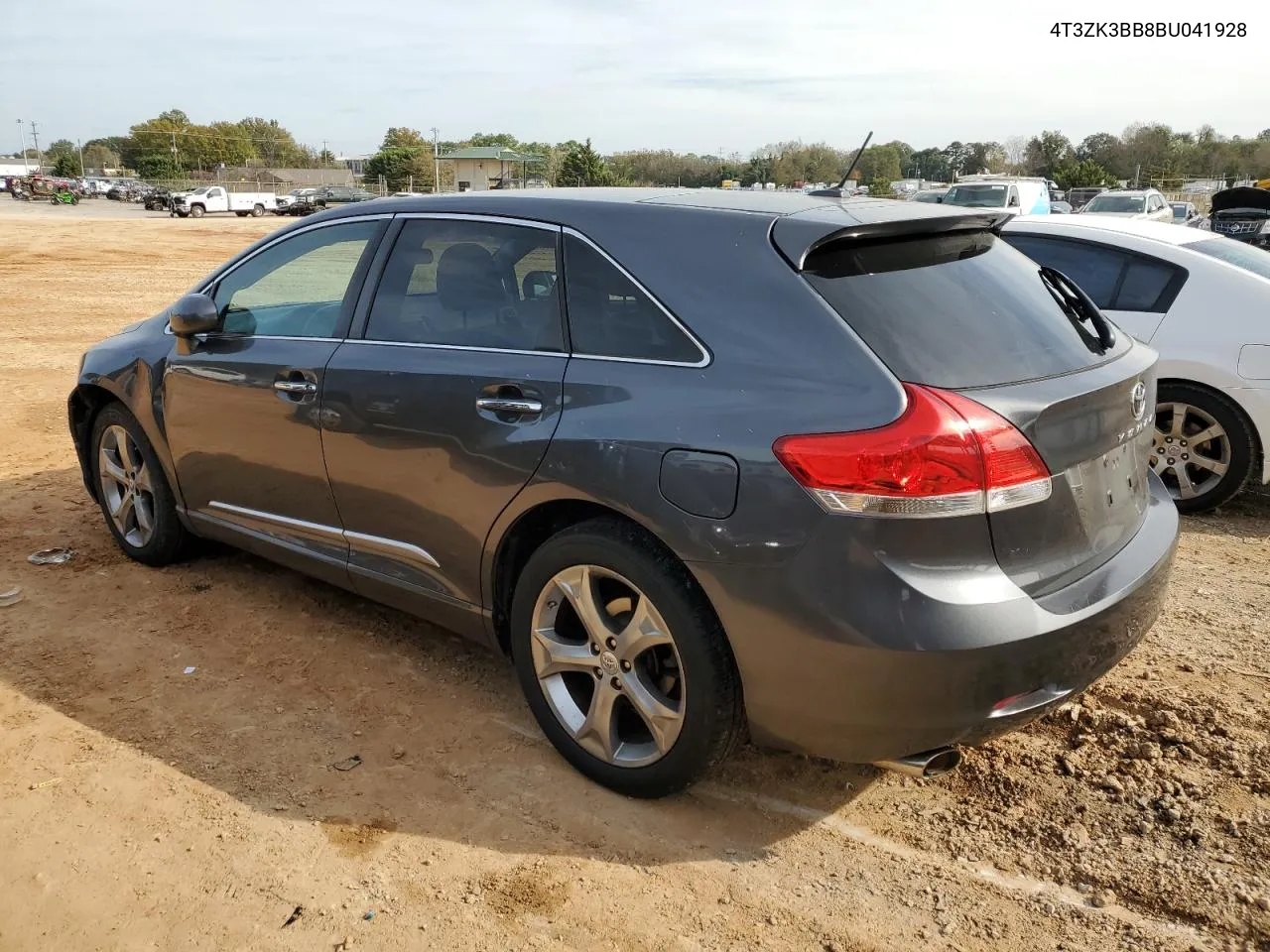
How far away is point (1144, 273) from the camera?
5867 millimetres

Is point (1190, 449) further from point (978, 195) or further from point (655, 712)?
point (978, 195)

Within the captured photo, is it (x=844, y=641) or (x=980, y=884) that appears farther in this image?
(x=980, y=884)

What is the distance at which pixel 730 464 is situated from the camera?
8.38 ft

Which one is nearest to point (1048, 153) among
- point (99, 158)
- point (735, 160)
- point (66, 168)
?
point (735, 160)

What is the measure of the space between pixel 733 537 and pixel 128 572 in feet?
11.5

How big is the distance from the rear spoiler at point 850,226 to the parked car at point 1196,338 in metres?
3.20

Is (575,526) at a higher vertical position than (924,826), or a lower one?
higher

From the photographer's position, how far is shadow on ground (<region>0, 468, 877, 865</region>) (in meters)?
2.95

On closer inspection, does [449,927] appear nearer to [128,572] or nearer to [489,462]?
[489,462]

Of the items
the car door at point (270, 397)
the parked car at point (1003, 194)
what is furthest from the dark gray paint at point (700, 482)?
the parked car at point (1003, 194)

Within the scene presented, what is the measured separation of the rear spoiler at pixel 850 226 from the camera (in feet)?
8.95

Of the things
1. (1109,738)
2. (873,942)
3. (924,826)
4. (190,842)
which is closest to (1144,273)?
(1109,738)

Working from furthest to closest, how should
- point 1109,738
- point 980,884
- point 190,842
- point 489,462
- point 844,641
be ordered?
point 1109,738 < point 489,462 < point 190,842 < point 980,884 < point 844,641

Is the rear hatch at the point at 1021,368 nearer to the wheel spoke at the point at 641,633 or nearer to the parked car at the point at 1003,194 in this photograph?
the wheel spoke at the point at 641,633
